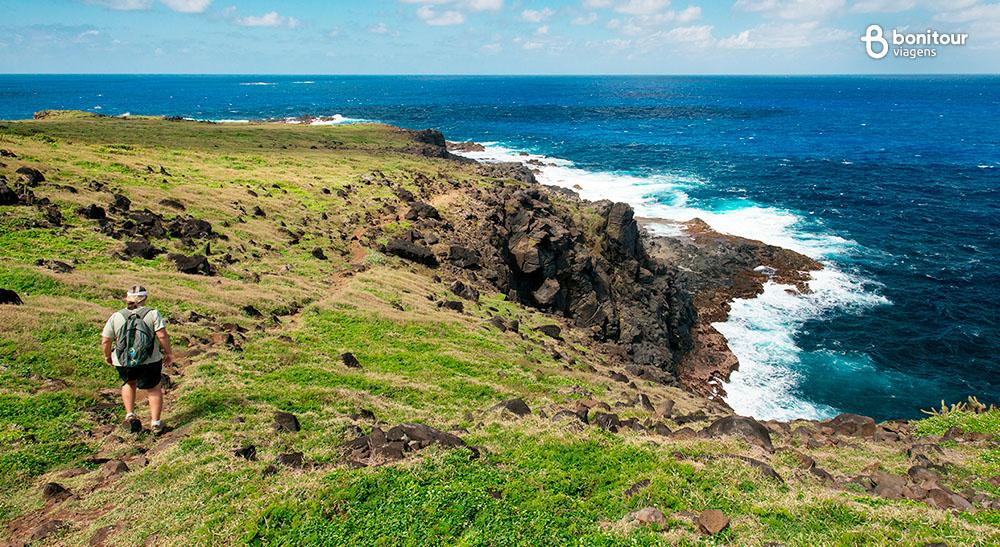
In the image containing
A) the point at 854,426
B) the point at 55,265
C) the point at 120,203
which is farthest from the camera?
the point at 120,203

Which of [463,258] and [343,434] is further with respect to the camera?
[463,258]

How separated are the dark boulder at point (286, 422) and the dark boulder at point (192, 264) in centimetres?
1212

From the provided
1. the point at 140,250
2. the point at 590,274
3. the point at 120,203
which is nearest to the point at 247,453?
the point at 140,250

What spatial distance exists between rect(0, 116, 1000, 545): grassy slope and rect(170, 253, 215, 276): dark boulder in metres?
0.72

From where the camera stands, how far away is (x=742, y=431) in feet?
51.8

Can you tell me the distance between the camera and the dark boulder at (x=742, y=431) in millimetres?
15453

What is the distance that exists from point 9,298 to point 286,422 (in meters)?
10.4

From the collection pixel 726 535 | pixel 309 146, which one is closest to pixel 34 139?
pixel 309 146

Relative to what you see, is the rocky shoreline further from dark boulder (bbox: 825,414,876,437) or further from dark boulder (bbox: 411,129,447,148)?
dark boulder (bbox: 411,129,447,148)

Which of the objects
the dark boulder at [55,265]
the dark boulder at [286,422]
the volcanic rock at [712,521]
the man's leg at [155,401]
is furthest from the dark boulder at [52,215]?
the volcanic rock at [712,521]

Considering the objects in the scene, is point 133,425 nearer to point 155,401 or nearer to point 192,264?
point 155,401

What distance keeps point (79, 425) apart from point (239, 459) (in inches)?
167

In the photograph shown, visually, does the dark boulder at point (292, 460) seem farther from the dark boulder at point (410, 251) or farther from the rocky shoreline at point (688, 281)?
the rocky shoreline at point (688, 281)

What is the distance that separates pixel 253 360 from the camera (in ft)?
56.5
